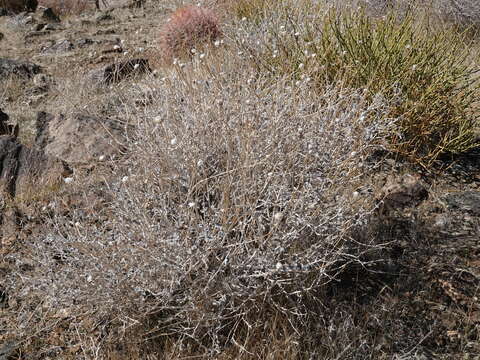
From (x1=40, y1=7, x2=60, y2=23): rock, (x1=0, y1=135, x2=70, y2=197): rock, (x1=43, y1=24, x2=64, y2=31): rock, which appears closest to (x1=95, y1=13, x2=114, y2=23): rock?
(x1=43, y1=24, x2=64, y2=31): rock

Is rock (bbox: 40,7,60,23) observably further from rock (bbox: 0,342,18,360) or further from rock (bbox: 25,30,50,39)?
rock (bbox: 0,342,18,360)

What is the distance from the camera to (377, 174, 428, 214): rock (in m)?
3.40

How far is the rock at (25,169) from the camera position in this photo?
373cm

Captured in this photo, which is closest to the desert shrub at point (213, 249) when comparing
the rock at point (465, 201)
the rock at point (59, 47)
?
the rock at point (465, 201)

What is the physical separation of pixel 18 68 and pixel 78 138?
311 centimetres

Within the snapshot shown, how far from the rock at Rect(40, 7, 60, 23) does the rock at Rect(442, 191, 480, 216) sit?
8.84 m

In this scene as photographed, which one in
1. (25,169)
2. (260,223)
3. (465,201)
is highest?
(260,223)

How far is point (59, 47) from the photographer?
7949mm

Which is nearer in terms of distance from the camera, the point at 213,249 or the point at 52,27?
the point at 213,249

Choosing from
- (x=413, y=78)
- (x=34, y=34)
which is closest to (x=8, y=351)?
(x=413, y=78)

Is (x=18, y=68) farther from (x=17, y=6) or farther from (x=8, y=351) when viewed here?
(x=8, y=351)

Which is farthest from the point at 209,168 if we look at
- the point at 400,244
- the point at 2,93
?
the point at 2,93

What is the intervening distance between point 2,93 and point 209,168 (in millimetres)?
4143

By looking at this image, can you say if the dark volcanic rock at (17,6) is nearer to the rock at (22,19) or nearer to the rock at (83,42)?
the rock at (22,19)
